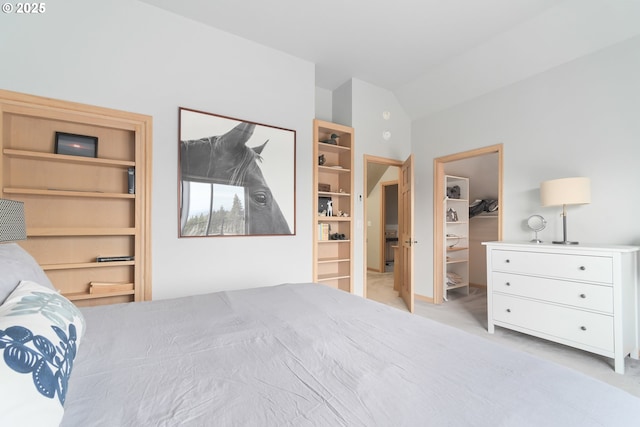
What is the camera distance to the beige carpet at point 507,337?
6.89 ft

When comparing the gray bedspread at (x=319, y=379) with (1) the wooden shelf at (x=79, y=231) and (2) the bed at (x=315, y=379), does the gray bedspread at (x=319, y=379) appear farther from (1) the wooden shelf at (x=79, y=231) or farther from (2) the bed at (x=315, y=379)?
(1) the wooden shelf at (x=79, y=231)

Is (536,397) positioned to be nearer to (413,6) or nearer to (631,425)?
(631,425)

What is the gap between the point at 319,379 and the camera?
795 millimetres

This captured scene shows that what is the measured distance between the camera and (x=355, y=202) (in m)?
3.63

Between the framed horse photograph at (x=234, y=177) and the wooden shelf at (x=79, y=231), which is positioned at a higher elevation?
the framed horse photograph at (x=234, y=177)

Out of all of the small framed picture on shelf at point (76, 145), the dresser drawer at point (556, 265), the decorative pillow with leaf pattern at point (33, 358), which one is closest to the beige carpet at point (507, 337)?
the dresser drawer at point (556, 265)

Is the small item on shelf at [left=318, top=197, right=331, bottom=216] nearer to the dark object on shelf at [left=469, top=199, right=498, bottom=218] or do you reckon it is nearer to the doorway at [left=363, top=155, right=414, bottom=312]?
the doorway at [left=363, top=155, right=414, bottom=312]

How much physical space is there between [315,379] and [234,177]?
7.35ft

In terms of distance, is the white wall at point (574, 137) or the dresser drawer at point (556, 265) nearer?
the dresser drawer at point (556, 265)

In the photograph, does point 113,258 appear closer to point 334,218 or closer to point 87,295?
point 87,295

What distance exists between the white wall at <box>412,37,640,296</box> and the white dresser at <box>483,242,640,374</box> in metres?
0.46

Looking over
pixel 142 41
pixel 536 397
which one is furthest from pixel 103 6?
pixel 536 397

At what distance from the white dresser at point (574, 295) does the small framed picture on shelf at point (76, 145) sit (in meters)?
3.82

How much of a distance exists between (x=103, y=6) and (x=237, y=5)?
1037 millimetres
